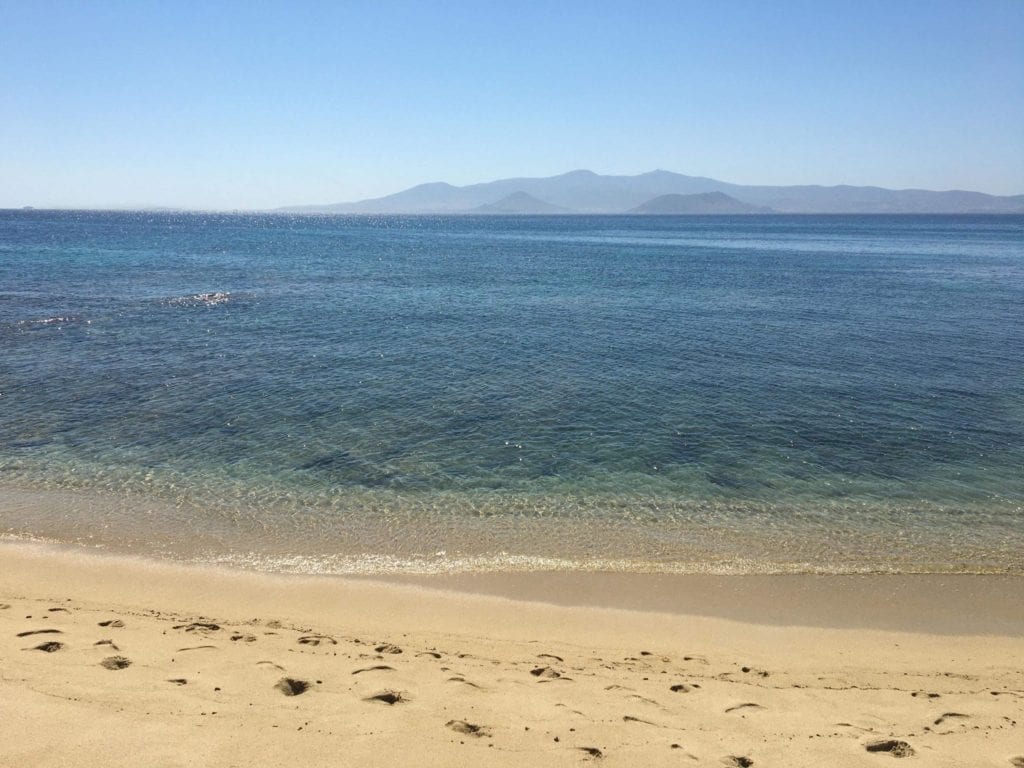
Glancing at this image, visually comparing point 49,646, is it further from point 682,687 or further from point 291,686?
point 682,687

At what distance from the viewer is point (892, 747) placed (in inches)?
309

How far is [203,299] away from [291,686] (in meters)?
44.8

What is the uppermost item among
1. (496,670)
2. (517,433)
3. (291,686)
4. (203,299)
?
(203,299)

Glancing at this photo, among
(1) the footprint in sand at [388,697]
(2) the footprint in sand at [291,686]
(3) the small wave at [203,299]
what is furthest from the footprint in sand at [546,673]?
(3) the small wave at [203,299]

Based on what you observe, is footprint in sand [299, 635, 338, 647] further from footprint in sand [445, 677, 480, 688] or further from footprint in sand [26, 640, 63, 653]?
footprint in sand [26, 640, 63, 653]

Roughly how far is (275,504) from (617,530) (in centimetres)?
879

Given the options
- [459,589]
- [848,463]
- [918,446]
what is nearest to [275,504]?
[459,589]

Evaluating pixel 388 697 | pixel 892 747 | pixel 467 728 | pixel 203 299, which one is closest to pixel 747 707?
pixel 892 747

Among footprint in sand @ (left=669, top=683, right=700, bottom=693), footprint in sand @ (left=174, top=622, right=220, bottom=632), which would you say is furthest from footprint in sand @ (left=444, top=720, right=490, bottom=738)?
footprint in sand @ (left=174, top=622, right=220, bottom=632)

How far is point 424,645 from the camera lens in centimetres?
1052

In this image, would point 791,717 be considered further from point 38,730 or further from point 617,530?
point 38,730

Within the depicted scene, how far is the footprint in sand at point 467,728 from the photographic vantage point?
25.5 feet

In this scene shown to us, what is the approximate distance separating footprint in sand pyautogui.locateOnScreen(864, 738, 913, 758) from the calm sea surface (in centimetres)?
578

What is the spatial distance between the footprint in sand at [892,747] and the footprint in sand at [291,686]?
24.3 ft
